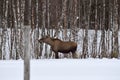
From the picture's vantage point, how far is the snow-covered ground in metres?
5.73

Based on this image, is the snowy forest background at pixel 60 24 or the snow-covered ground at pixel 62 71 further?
the snowy forest background at pixel 60 24

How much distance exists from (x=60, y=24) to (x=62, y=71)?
3.78 m

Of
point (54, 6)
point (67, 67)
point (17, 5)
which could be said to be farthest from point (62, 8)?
point (67, 67)

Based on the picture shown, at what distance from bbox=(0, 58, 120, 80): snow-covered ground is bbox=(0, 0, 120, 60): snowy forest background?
125 inches

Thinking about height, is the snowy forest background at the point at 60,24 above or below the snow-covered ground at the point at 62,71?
above

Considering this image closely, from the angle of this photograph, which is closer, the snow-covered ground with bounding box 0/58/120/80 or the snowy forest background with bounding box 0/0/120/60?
the snow-covered ground with bounding box 0/58/120/80

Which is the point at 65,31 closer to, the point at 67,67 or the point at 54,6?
the point at 54,6

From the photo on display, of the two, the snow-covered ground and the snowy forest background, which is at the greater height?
the snowy forest background

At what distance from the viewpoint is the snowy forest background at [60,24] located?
30.4ft

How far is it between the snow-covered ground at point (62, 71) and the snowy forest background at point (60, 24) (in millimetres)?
3179

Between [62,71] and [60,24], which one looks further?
[60,24]

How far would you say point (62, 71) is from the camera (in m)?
5.82

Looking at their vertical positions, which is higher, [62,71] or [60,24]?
[60,24]

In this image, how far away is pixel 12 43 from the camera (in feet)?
30.7
